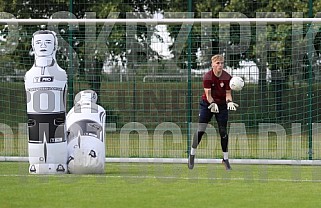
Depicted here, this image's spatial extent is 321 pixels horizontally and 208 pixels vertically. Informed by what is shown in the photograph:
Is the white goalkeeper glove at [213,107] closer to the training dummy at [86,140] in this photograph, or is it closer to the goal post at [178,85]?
the training dummy at [86,140]

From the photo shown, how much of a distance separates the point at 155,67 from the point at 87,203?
861cm

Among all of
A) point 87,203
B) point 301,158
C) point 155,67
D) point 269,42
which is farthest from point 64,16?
point 87,203

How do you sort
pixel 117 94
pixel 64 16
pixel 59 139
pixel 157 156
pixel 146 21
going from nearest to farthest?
pixel 59 139, pixel 146 21, pixel 157 156, pixel 117 94, pixel 64 16

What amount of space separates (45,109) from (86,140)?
791mm

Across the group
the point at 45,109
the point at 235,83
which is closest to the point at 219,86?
the point at 235,83

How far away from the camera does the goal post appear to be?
16.3 m

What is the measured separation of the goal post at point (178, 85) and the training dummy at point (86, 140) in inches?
95.7

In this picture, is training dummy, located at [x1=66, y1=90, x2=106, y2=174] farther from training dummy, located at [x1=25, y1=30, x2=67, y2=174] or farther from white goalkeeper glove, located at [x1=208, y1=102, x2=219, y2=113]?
white goalkeeper glove, located at [x1=208, y1=102, x2=219, y2=113]

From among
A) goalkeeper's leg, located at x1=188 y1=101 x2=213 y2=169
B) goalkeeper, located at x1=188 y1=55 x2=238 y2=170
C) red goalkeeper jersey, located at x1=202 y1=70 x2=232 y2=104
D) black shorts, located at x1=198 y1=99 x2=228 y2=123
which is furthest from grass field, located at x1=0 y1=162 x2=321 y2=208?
red goalkeeper jersey, located at x1=202 y1=70 x2=232 y2=104

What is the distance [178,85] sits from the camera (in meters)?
17.4

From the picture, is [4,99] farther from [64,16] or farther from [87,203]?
[87,203]

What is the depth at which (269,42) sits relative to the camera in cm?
1869

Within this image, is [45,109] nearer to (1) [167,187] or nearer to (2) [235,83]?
(1) [167,187]

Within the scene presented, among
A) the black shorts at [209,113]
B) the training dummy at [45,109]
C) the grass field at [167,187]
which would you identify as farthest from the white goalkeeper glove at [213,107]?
the training dummy at [45,109]
